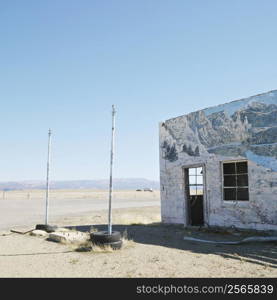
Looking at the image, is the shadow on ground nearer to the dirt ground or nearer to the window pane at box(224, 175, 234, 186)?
the dirt ground

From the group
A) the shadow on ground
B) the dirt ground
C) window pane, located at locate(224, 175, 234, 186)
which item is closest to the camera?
the dirt ground

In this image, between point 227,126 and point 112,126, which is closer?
point 112,126

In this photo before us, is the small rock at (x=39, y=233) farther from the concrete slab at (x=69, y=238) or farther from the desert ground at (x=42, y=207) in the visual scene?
the desert ground at (x=42, y=207)

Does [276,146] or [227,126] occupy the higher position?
[227,126]

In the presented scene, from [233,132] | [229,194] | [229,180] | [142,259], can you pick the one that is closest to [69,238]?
[142,259]

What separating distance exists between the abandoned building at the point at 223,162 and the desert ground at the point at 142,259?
1266 millimetres

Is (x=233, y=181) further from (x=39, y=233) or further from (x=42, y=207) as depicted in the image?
(x=42, y=207)

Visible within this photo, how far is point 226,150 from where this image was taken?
12648 millimetres

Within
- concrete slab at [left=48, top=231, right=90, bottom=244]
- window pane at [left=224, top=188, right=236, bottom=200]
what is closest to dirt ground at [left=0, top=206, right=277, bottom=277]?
concrete slab at [left=48, top=231, right=90, bottom=244]

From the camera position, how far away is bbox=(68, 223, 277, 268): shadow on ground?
8117mm
